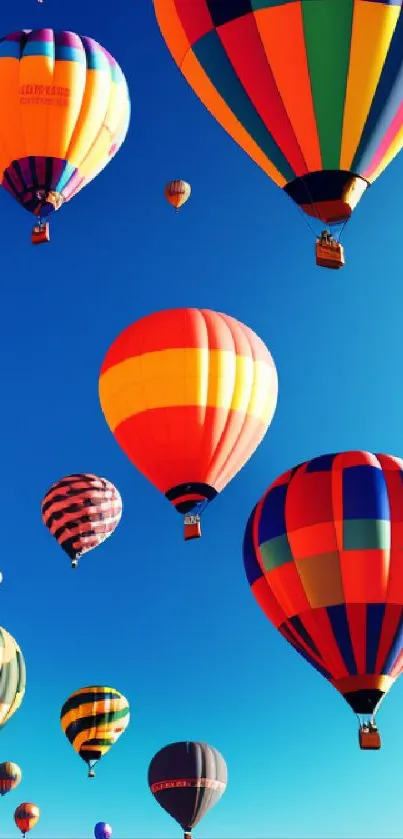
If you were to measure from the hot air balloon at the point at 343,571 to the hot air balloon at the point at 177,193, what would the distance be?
37.6ft

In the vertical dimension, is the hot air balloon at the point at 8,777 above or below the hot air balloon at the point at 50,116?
below

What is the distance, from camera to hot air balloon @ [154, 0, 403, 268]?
14.2 metres

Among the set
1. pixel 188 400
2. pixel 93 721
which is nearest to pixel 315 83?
pixel 188 400

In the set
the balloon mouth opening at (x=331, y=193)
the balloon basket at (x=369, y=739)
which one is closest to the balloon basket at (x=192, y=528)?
the balloon basket at (x=369, y=739)

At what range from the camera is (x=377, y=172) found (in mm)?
14914

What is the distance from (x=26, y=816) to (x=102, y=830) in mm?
2180

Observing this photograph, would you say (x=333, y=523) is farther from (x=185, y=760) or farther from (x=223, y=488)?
(x=185, y=760)

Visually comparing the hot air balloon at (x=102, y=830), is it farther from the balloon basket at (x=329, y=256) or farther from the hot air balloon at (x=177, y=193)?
the balloon basket at (x=329, y=256)

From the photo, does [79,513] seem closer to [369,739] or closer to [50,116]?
[50,116]

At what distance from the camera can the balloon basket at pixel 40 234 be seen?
18203 mm

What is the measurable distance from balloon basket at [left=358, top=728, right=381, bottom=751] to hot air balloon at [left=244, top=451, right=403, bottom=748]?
0.5 inches

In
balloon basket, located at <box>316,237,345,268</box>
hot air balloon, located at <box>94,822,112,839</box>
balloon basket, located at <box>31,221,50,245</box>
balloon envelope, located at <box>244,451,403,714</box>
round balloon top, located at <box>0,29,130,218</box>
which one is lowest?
hot air balloon, located at <box>94,822,112,839</box>

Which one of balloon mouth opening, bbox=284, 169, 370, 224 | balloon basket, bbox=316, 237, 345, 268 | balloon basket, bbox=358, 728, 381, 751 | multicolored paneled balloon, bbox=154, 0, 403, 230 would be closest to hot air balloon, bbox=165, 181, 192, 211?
multicolored paneled balloon, bbox=154, 0, 403, 230

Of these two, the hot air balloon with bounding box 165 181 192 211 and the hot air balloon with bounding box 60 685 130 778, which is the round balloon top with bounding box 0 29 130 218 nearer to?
the hot air balloon with bounding box 165 181 192 211
